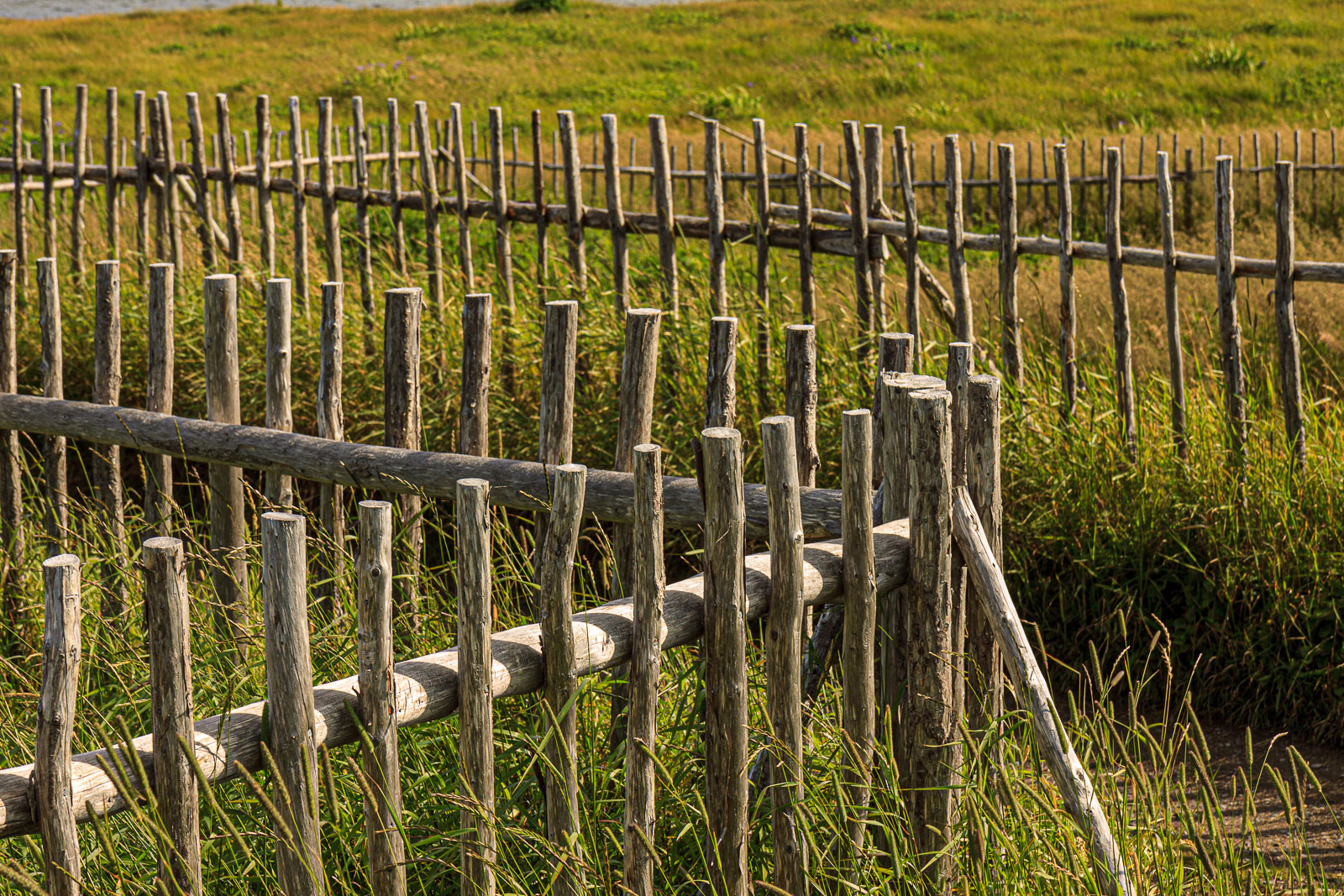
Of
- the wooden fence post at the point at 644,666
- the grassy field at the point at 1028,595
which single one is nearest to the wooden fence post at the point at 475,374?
the grassy field at the point at 1028,595

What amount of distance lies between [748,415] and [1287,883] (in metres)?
2.26

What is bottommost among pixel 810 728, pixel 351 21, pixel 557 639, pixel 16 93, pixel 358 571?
pixel 810 728

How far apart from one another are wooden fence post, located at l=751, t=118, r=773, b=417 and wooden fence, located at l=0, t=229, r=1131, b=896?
1.64 meters

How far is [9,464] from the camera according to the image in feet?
13.0

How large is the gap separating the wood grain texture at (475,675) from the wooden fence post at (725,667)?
37 centimetres

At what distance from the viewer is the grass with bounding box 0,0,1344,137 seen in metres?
16.8

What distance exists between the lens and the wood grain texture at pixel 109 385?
3.52m

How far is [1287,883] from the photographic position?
302 cm

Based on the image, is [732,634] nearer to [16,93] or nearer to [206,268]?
[206,268]

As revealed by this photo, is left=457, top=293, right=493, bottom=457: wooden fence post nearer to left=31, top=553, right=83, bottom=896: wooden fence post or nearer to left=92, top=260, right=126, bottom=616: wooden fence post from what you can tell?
left=92, top=260, right=126, bottom=616: wooden fence post

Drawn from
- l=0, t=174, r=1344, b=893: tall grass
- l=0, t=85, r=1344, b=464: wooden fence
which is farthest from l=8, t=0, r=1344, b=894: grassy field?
l=0, t=85, r=1344, b=464: wooden fence

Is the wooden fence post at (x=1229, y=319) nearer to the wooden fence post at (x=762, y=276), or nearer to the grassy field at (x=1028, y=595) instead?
the grassy field at (x=1028, y=595)

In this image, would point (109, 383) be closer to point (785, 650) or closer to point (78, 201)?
point (785, 650)

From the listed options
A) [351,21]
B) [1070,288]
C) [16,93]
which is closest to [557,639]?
[1070,288]
